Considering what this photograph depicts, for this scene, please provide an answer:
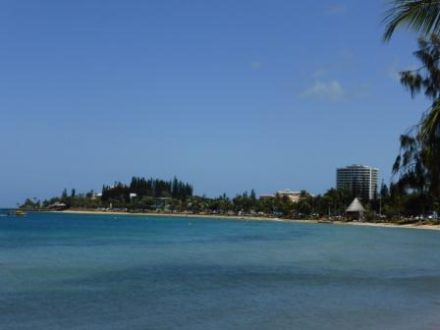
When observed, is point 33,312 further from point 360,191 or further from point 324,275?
point 360,191

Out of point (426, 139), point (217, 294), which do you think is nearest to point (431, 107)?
point (426, 139)

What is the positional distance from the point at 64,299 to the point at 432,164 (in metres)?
14.8

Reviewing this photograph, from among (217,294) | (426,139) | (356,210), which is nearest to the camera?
(426,139)

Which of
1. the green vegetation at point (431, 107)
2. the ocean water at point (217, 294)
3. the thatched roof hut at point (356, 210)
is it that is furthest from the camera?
the thatched roof hut at point (356, 210)

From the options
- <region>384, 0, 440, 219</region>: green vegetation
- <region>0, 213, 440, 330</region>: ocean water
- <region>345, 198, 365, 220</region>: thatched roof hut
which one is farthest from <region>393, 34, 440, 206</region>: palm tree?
<region>345, 198, 365, 220</region>: thatched roof hut

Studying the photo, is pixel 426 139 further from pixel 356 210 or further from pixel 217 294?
pixel 356 210

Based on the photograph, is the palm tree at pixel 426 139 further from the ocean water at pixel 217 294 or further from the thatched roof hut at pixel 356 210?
the thatched roof hut at pixel 356 210

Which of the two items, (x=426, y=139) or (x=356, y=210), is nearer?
(x=426, y=139)

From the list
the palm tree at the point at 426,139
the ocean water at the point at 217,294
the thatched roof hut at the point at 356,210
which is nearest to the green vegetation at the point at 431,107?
the palm tree at the point at 426,139

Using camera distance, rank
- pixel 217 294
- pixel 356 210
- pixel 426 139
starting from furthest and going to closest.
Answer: pixel 356 210 < pixel 217 294 < pixel 426 139

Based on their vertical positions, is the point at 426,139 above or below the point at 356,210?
below

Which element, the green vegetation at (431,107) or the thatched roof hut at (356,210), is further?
the thatched roof hut at (356,210)

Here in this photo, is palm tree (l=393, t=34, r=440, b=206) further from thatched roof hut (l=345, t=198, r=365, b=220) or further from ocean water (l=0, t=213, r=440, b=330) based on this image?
thatched roof hut (l=345, t=198, r=365, b=220)

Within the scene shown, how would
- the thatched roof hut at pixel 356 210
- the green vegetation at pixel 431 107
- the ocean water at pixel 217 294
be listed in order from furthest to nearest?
1. the thatched roof hut at pixel 356 210
2. the ocean water at pixel 217 294
3. the green vegetation at pixel 431 107
